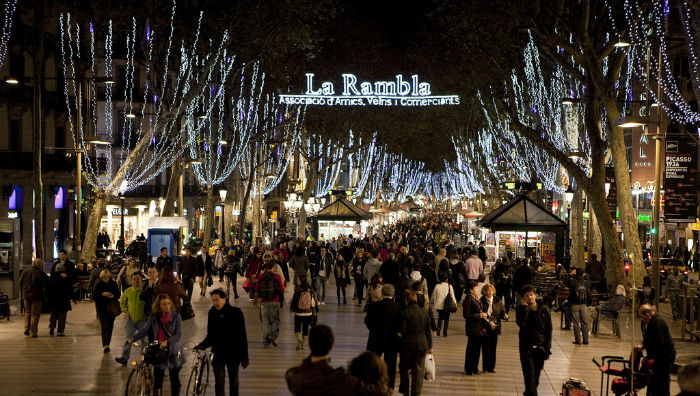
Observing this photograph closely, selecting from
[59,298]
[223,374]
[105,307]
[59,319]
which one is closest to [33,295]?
[59,298]

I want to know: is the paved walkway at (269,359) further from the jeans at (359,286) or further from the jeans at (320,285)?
the jeans at (359,286)

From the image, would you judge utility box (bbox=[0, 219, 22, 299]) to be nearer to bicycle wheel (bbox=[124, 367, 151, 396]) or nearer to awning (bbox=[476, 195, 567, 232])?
awning (bbox=[476, 195, 567, 232])

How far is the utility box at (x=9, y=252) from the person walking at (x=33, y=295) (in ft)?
16.7

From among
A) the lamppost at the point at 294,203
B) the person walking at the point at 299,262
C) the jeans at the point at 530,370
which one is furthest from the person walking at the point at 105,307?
the lamppost at the point at 294,203

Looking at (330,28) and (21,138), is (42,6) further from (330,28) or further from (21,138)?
(330,28)

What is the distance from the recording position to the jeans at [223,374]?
34.6ft

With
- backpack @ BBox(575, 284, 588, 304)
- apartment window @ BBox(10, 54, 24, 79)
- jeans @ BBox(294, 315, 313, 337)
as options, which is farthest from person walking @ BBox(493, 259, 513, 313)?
apartment window @ BBox(10, 54, 24, 79)

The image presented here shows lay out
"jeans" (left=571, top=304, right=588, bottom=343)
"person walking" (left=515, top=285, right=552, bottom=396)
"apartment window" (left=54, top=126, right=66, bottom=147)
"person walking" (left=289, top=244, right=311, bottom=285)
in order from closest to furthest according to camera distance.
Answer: "person walking" (left=515, top=285, right=552, bottom=396)
"jeans" (left=571, top=304, right=588, bottom=343)
"person walking" (left=289, top=244, right=311, bottom=285)
"apartment window" (left=54, top=126, right=66, bottom=147)

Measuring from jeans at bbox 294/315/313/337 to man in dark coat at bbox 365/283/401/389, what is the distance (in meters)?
3.11

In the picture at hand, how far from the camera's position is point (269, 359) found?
14.7 metres

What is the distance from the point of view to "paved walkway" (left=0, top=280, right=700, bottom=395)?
1249 cm

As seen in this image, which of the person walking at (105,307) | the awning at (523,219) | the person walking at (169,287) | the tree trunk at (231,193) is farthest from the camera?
the tree trunk at (231,193)

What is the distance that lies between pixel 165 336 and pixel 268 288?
4.99 m

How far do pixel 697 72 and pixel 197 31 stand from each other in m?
18.3
